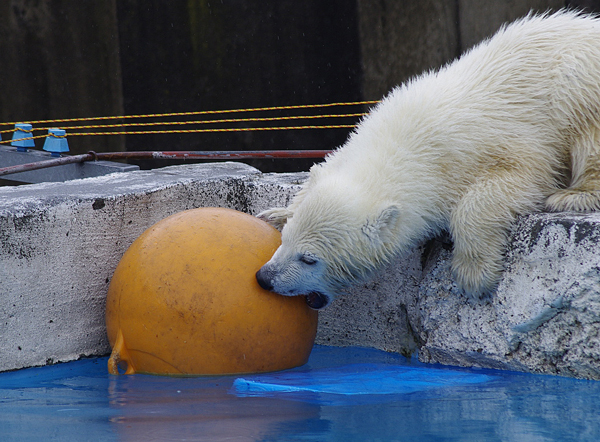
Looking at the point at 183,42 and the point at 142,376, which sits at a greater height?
the point at 183,42

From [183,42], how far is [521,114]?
20.5ft

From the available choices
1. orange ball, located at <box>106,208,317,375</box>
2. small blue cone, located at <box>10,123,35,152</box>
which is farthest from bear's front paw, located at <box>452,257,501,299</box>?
small blue cone, located at <box>10,123,35,152</box>

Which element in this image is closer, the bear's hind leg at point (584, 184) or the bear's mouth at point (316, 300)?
the bear's hind leg at point (584, 184)

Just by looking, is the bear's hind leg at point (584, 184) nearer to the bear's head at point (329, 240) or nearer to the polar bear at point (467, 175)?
the polar bear at point (467, 175)

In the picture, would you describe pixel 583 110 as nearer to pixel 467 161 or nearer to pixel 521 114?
pixel 521 114

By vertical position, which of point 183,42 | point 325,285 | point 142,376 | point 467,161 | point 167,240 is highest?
point 183,42

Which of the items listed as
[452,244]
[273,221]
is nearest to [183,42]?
[273,221]

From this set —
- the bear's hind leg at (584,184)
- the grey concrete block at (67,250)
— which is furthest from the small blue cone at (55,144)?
the bear's hind leg at (584,184)

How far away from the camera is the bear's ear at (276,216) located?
405cm

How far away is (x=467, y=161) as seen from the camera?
3506 millimetres

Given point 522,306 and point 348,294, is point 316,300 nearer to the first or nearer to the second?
point 348,294

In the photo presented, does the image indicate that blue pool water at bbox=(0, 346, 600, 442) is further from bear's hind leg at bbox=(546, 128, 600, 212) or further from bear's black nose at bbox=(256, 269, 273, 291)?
bear's hind leg at bbox=(546, 128, 600, 212)

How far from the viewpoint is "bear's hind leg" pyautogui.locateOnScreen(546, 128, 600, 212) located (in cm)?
338

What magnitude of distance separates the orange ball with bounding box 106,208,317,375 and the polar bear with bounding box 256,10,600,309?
0.44 feet
